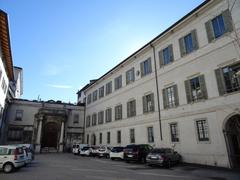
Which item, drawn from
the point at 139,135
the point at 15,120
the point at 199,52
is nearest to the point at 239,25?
the point at 199,52

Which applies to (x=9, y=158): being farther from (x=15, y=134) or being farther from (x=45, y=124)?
(x=45, y=124)

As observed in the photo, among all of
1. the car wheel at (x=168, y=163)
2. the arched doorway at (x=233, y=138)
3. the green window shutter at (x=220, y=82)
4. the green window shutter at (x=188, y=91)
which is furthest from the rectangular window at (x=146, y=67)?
the car wheel at (x=168, y=163)

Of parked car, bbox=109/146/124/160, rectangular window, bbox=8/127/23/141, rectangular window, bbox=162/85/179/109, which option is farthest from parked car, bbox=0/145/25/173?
rectangular window, bbox=8/127/23/141

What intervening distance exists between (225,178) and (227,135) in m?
4.50

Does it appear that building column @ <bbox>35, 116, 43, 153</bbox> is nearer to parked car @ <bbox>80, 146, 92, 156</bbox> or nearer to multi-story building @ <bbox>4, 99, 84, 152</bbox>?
multi-story building @ <bbox>4, 99, 84, 152</bbox>

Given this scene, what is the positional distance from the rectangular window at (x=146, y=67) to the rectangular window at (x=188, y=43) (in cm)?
488

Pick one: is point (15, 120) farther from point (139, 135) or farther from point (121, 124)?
point (139, 135)

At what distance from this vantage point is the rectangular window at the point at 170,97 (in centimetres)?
1825

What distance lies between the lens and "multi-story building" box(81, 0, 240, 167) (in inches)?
551

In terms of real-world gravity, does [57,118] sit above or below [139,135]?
above

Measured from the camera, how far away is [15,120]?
3484 cm

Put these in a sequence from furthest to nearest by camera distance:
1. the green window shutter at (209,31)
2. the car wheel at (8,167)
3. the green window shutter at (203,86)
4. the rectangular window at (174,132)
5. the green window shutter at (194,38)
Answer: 1. the rectangular window at (174,132)
2. the green window shutter at (194,38)
3. the green window shutter at (209,31)
4. the green window shutter at (203,86)
5. the car wheel at (8,167)

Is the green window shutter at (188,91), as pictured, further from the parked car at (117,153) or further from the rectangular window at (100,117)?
the rectangular window at (100,117)

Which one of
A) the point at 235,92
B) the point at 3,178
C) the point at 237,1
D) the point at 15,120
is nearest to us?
the point at 3,178
